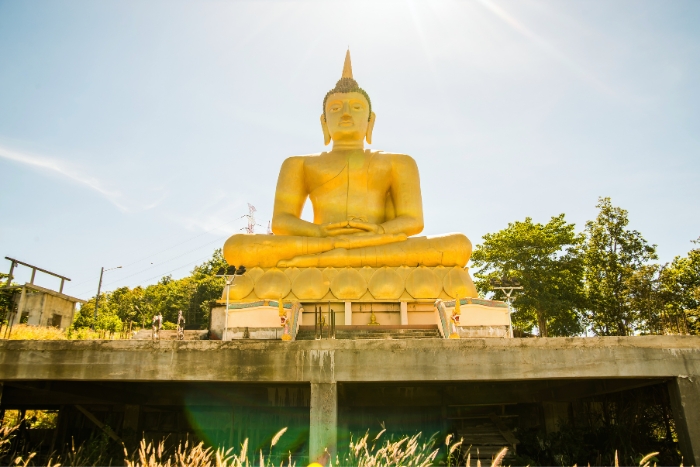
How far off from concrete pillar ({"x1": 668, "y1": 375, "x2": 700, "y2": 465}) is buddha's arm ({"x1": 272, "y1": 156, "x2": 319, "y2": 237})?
7702mm

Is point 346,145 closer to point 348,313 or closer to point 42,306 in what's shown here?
point 348,313

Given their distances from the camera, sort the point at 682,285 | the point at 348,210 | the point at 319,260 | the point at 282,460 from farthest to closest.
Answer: the point at 682,285 → the point at 348,210 → the point at 319,260 → the point at 282,460

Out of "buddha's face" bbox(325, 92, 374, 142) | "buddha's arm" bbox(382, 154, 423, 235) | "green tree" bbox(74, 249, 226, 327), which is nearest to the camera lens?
"buddha's arm" bbox(382, 154, 423, 235)

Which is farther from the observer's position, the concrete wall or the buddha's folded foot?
the concrete wall

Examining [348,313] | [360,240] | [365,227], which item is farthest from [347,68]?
[348,313]

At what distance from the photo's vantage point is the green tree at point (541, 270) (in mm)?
21641

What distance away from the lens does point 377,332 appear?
31.0ft

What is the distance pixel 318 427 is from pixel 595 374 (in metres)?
2.95

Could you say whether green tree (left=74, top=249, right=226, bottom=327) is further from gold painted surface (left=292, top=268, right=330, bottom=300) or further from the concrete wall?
gold painted surface (left=292, top=268, right=330, bottom=300)

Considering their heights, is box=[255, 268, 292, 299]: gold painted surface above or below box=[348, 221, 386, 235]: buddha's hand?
below

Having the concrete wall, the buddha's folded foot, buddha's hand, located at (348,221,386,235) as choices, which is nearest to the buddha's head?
buddha's hand, located at (348,221,386,235)

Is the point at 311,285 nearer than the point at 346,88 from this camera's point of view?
Yes

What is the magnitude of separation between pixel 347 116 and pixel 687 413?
9249mm

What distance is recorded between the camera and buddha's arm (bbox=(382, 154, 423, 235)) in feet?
38.1
